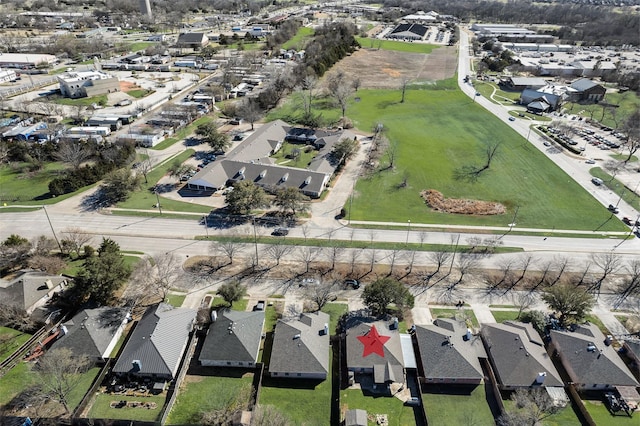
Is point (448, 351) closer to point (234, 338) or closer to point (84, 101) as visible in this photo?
point (234, 338)

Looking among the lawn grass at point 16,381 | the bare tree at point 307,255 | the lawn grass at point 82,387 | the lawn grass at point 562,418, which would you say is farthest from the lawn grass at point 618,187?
the lawn grass at point 16,381

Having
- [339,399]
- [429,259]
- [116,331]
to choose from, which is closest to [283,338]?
[339,399]

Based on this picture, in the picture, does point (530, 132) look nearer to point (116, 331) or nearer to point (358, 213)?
point (358, 213)

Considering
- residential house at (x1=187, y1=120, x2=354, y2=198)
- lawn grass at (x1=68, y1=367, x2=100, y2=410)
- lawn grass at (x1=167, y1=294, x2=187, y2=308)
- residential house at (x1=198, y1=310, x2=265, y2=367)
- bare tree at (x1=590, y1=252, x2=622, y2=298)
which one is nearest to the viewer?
lawn grass at (x1=68, y1=367, x2=100, y2=410)

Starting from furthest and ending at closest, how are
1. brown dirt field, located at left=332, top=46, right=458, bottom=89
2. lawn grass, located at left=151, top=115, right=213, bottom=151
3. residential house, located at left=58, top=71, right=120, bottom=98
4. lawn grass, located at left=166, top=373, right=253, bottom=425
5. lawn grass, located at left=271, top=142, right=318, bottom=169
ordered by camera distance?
brown dirt field, located at left=332, top=46, right=458, bottom=89, residential house, located at left=58, top=71, right=120, bottom=98, lawn grass, located at left=151, top=115, right=213, bottom=151, lawn grass, located at left=271, top=142, right=318, bottom=169, lawn grass, located at left=166, top=373, right=253, bottom=425

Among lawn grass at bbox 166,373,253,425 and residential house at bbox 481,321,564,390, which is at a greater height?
residential house at bbox 481,321,564,390

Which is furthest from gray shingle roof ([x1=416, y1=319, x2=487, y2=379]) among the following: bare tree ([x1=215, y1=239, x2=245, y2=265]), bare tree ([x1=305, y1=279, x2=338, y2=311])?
bare tree ([x1=215, y1=239, x2=245, y2=265])

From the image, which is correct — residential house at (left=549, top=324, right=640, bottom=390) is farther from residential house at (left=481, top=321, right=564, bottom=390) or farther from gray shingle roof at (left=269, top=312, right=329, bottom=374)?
gray shingle roof at (left=269, top=312, right=329, bottom=374)
